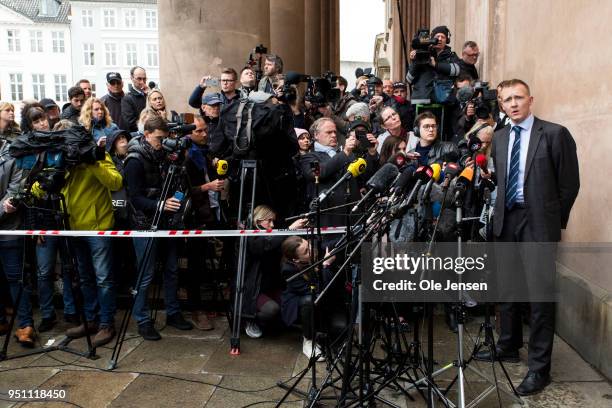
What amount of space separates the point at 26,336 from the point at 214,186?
2111 millimetres

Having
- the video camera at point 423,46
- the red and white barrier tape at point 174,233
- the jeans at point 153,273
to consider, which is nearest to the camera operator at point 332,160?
the red and white barrier tape at point 174,233

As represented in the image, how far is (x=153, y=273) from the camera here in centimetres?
589

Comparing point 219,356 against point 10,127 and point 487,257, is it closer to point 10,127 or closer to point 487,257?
point 487,257

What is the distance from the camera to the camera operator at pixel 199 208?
599 cm

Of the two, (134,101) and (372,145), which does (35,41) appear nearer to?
(134,101)

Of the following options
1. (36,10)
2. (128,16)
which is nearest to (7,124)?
(128,16)

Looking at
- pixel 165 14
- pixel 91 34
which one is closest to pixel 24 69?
pixel 91 34

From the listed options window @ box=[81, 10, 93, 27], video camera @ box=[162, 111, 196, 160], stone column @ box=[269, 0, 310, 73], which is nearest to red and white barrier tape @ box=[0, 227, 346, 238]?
video camera @ box=[162, 111, 196, 160]

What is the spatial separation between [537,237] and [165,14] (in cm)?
519

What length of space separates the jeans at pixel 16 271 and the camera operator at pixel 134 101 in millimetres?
2643

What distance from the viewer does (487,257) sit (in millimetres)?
4977

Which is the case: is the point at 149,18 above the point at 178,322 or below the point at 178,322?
above

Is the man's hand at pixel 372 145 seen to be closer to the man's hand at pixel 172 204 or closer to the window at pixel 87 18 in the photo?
the man's hand at pixel 172 204

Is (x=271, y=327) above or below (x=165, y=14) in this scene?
below
